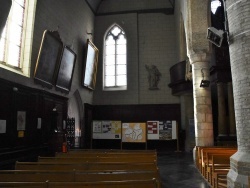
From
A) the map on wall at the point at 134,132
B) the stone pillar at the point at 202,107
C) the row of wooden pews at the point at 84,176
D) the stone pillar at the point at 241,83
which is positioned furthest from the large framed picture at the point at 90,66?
the stone pillar at the point at 241,83

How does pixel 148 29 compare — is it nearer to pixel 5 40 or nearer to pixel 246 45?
pixel 5 40

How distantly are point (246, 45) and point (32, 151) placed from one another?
7.93 meters

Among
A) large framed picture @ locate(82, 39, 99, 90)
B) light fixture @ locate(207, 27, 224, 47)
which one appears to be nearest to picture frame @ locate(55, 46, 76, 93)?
large framed picture @ locate(82, 39, 99, 90)

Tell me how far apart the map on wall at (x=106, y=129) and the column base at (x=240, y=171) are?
35.6 feet

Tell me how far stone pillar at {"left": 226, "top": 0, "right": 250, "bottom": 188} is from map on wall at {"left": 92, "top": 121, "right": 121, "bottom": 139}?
35.3 feet

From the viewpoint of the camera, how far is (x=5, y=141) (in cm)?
773

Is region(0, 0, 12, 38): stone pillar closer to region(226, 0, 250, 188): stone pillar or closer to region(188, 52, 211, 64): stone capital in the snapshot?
region(226, 0, 250, 188): stone pillar

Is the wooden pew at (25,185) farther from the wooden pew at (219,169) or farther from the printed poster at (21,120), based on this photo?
the printed poster at (21,120)

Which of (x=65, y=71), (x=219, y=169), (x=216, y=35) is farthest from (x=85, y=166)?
(x=65, y=71)

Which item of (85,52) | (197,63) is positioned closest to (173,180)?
(197,63)

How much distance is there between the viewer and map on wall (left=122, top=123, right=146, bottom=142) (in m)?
14.5

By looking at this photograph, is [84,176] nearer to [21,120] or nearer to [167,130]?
[21,120]

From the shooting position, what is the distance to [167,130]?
48.4ft

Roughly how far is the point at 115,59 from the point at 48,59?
7922 millimetres
